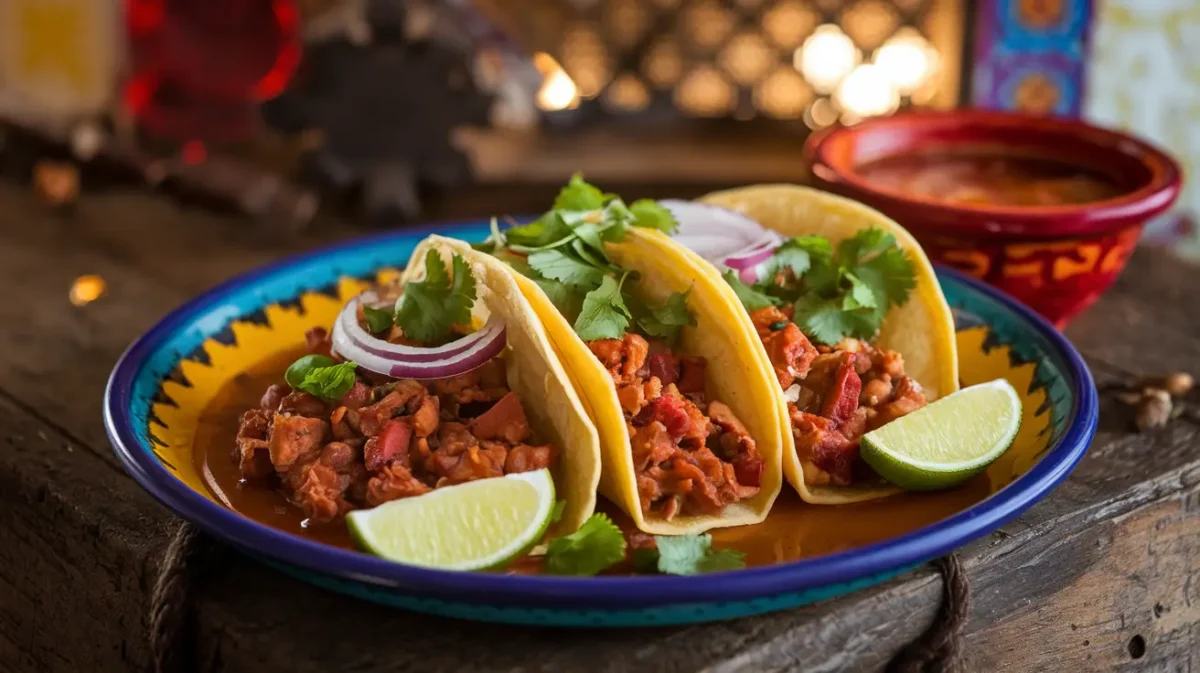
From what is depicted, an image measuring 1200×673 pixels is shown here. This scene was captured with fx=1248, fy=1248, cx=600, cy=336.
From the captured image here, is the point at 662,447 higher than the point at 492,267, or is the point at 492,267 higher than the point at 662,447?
the point at 492,267

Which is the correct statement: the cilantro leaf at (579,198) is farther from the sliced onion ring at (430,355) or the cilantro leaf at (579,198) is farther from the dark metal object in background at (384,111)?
the dark metal object in background at (384,111)

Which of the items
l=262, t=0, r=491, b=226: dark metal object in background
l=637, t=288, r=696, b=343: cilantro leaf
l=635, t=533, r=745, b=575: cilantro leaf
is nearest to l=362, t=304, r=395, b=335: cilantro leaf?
l=637, t=288, r=696, b=343: cilantro leaf

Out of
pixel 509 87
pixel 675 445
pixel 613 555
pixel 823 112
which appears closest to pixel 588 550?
pixel 613 555

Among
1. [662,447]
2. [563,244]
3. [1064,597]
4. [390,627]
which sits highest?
[563,244]

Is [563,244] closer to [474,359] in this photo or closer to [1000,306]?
[474,359]

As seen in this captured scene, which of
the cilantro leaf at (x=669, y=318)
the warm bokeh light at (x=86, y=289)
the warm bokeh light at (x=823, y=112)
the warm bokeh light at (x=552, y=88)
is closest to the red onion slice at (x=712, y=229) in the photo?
the cilantro leaf at (x=669, y=318)

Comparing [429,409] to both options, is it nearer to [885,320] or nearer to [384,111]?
[885,320]

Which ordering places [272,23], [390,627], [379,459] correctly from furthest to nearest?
[272,23] < [379,459] < [390,627]

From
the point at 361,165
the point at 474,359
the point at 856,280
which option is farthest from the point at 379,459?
the point at 361,165
